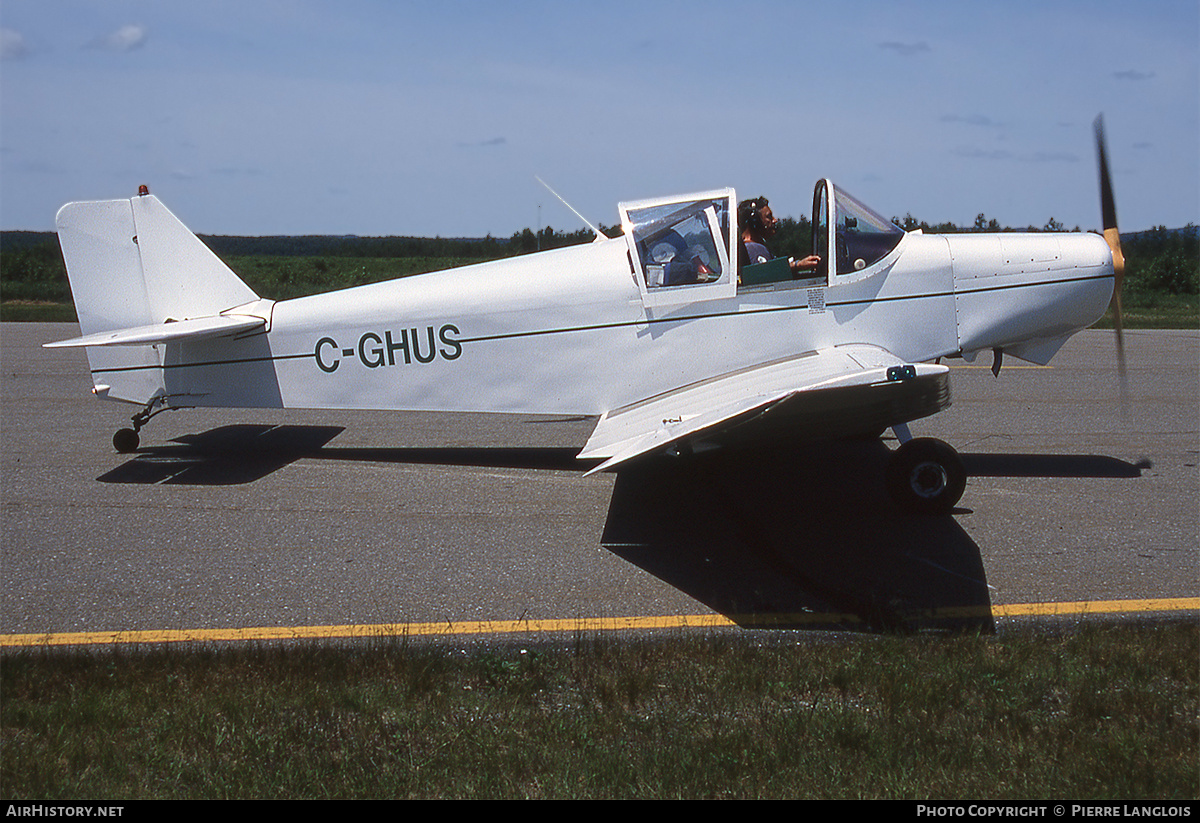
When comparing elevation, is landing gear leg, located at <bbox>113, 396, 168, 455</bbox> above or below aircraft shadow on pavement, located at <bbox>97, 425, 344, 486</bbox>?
above

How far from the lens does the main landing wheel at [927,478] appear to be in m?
6.16

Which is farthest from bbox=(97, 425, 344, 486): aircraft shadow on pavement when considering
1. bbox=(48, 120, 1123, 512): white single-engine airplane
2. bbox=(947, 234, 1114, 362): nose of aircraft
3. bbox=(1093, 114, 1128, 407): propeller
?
bbox=(1093, 114, 1128, 407): propeller

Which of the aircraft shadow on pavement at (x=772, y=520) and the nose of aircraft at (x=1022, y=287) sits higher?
the nose of aircraft at (x=1022, y=287)

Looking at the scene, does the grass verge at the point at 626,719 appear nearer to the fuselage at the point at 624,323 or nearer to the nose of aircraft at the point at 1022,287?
the fuselage at the point at 624,323

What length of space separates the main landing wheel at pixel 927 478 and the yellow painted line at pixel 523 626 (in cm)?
135

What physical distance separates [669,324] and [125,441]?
16.4ft

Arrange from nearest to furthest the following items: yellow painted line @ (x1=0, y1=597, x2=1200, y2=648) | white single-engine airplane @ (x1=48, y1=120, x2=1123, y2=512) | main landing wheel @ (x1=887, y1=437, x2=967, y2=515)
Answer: yellow painted line @ (x1=0, y1=597, x2=1200, y2=648) → main landing wheel @ (x1=887, y1=437, x2=967, y2=515) → white single-engine airplane @ (x1=48, y1=120, x2=1123, y2=512)

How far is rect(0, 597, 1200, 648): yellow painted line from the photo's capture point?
4578 mm

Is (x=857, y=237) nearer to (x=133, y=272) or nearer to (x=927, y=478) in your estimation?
(x=927, y=478)

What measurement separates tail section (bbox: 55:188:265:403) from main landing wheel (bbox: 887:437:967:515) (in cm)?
541

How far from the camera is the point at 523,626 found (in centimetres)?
471

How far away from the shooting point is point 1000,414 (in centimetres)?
941

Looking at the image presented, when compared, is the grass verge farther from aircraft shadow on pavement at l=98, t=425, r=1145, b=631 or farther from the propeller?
the propeller

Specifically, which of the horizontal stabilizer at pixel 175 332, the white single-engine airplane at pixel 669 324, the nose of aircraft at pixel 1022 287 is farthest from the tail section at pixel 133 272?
the nose of aircraft at pixel 1022 287
